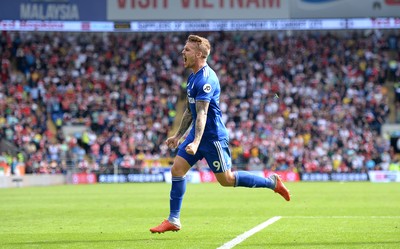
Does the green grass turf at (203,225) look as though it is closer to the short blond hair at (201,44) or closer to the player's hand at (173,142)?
the player's hand at (173,142)

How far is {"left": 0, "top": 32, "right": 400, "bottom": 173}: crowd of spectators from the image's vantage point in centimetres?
4116

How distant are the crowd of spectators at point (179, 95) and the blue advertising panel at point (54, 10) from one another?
114 inches

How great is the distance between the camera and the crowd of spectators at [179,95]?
41.2 m

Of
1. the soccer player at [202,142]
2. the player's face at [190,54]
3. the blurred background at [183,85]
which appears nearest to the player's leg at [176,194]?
the soccer player at [202,142]

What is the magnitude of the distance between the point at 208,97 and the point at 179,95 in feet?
116

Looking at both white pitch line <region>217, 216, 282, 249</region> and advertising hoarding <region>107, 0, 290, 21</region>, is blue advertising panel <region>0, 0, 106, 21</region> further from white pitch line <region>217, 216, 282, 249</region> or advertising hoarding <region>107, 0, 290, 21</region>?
white pitch line <region>217, 216, 282, 249</region>

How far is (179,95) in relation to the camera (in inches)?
1796

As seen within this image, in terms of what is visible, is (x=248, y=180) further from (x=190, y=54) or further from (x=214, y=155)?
(x=190, y=54)

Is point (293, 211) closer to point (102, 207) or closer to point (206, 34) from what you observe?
point (102, 207)

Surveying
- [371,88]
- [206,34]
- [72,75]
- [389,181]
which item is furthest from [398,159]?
[72,75]

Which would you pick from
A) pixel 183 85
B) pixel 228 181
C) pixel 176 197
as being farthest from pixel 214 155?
pixel 183 85

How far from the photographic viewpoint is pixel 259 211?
17.2 metres

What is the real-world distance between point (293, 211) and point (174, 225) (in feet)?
22.1

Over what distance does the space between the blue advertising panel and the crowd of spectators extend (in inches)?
114
